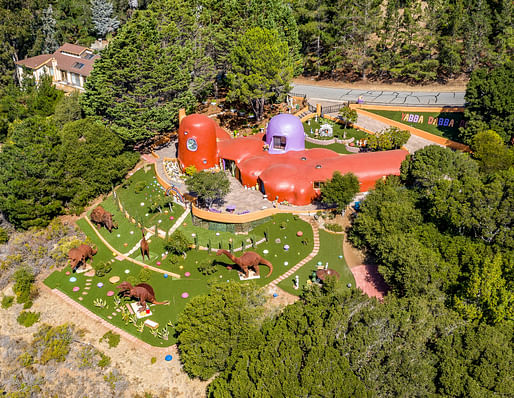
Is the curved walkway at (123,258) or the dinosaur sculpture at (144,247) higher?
the dinosaur sculpture at (144,247)

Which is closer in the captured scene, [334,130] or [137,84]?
[137,84]

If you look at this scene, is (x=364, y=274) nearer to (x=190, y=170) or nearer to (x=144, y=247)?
(x=144, y=247)

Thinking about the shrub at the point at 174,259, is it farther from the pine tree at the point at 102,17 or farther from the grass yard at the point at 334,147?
Result: the pine tree at the point at 102,17

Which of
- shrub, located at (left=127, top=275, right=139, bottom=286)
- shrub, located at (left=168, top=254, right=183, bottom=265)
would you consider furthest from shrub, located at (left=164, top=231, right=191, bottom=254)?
shrub, located at (left=127, top=275, right=139, bottom=286)

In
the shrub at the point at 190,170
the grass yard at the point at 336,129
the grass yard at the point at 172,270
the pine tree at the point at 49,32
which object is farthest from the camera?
the pine tree at the point at 49,32

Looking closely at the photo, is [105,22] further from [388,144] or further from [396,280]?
[396,280]

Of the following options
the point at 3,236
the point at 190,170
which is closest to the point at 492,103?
the point at 190,170

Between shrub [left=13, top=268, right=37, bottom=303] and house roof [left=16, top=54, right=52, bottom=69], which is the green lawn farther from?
house roof [left=16, top=54, right=52, bottom=69]

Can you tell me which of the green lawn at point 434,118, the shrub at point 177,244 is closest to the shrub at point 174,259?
the shrub at point 177,244
